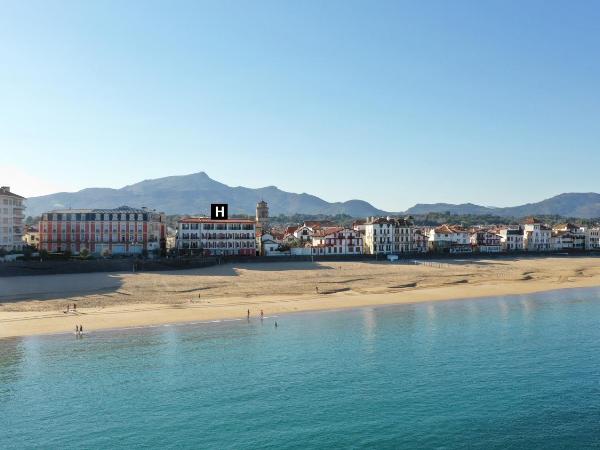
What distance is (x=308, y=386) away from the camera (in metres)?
33.8

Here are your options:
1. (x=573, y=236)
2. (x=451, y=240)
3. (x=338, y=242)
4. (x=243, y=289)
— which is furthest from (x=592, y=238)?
(x=243, y=289)

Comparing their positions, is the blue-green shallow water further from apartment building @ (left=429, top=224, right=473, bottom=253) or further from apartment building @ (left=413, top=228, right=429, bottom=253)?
apartment building @ (left=429, top=224, right=473, bottom=253)

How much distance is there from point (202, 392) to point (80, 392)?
7.22 meters

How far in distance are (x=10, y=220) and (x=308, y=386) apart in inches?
3059

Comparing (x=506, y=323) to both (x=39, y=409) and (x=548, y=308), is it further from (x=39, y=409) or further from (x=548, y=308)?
(x=39, y=409)

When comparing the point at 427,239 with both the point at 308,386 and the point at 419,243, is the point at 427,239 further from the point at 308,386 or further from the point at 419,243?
the point at 308,386

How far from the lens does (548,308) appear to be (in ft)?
203

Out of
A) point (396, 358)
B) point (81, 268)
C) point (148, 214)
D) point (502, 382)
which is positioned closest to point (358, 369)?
point (396, 358)

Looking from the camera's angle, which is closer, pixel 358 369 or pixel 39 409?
pixel 39 409

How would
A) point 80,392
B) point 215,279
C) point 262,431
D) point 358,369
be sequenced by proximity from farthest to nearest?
point 215,279
point 358,369
point 80,392
point 262,431

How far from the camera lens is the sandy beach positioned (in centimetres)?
5428

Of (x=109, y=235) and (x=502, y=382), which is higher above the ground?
(x=109, y=235)

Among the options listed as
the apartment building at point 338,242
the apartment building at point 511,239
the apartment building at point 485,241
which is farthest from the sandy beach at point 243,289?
the apartment building at point 511,239

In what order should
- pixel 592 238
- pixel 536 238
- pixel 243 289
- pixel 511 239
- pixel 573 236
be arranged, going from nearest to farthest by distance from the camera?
pixel 243 289 → pixel 511 239 → pixel 536 238 → pixel 573 236 → pixel 592 238
